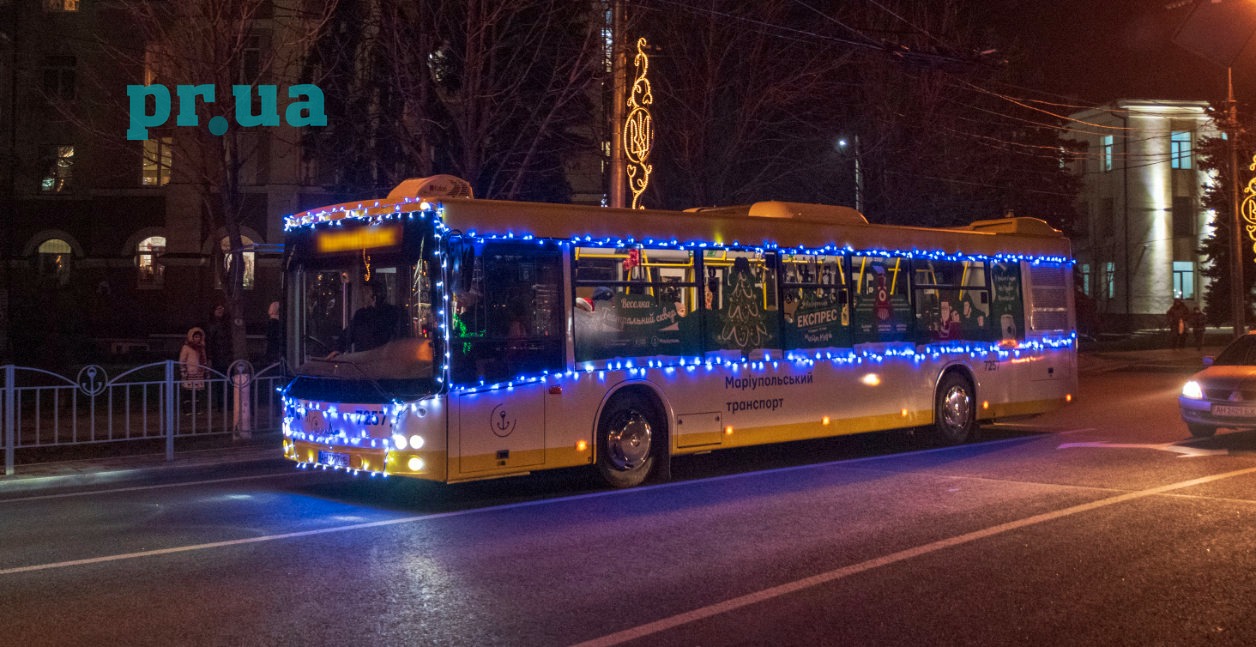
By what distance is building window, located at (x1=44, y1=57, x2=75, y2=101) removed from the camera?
116ft

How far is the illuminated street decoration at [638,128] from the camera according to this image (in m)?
18.8

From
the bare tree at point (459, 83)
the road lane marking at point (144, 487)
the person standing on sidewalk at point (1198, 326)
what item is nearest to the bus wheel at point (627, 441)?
the road lane marking at point (144, 487)

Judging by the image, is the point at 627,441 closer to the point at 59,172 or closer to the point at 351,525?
the point at 351,525

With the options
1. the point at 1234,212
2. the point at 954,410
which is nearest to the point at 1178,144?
the point at 1234,212

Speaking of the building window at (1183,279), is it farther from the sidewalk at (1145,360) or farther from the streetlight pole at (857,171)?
the streetlight pole at (857,171)

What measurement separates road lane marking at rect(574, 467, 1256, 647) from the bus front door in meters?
3.90

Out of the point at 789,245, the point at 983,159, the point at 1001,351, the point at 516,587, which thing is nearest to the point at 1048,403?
the point at 1001,351

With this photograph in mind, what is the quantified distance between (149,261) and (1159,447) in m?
29.6

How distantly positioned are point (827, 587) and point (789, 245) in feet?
22.5

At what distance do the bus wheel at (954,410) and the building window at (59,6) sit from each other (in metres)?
32.0

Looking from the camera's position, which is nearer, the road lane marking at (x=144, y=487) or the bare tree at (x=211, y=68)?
the road lane marking at (x=144, y=487)

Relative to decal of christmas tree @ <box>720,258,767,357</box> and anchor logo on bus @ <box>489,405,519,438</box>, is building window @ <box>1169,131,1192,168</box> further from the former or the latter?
anchor logo on bus @ <box>489,405,519,438</box>

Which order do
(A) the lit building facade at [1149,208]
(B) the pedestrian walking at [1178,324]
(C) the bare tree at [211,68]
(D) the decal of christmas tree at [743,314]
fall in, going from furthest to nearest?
(A) the lit building facade at [1149,208], (B) the pedestrian walking at [1178,324], (C) the bare tree at [211,68], (D) the decal of christmas tree at [743,314]

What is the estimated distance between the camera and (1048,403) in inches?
674
